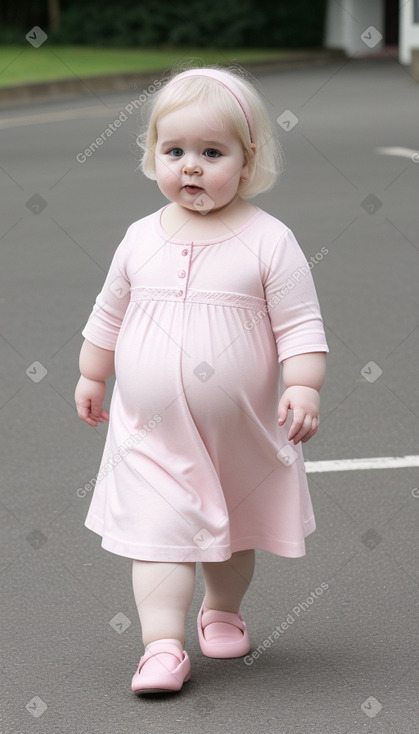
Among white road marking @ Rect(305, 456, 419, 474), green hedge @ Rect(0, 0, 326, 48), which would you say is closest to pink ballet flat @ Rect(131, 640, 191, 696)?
white road marking @ Rect(305, 456, 419, 474)

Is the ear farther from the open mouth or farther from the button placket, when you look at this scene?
the button placket

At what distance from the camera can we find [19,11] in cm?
4622

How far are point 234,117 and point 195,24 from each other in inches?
1532

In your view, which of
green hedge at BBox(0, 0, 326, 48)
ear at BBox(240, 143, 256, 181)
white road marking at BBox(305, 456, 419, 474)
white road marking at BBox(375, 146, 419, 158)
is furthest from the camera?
green hedge at BBox(0, 0, 326, 48)

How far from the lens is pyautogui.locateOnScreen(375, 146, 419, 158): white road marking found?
14.6 m

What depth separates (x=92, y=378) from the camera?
11.7 ft

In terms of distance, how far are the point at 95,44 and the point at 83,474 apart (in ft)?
129

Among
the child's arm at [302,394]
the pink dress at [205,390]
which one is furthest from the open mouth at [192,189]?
the child's arm at [302,394]

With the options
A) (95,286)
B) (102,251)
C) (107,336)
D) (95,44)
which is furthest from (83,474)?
(95,44)

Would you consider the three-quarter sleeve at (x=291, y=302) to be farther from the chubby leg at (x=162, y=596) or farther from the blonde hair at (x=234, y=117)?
the chubby leg at (x=162, y=596)

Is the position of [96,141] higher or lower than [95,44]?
higher

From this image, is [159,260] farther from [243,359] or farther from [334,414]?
[334,414]

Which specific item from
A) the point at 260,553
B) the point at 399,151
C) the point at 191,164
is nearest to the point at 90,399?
the point at 191,164

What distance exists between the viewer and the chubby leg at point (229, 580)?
3.52 m
